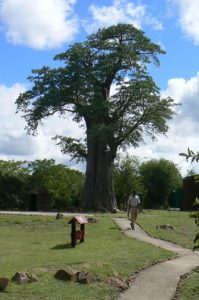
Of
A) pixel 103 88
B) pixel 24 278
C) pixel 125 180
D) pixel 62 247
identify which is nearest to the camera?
pixel 24 278

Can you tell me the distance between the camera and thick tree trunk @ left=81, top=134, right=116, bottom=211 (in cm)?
4772

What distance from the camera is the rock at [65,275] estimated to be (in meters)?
11.9

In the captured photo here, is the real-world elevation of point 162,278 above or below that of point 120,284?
above

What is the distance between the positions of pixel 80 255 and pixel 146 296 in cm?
481

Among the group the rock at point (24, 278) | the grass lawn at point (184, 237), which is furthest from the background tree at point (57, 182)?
the rock at point (24, 278)

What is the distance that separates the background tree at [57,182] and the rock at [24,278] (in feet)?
136

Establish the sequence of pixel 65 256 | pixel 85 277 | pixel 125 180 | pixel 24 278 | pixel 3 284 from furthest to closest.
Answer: pixel 125 180 → pixel 65 256 → pixel 85 277 → pixel 24 278 → pixel 3 284

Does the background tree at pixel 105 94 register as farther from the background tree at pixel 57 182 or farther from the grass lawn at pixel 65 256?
the grass lawn at pixel 65 256

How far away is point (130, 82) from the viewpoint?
45.2 m

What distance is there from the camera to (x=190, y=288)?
1207 cm

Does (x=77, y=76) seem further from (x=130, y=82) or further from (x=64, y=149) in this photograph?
(x=64, y=149)

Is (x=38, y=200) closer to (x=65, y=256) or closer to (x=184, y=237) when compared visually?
(x=184, y=237)

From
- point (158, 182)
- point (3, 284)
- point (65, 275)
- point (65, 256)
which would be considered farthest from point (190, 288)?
point (158, 182)

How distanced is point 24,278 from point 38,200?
42746 mm
